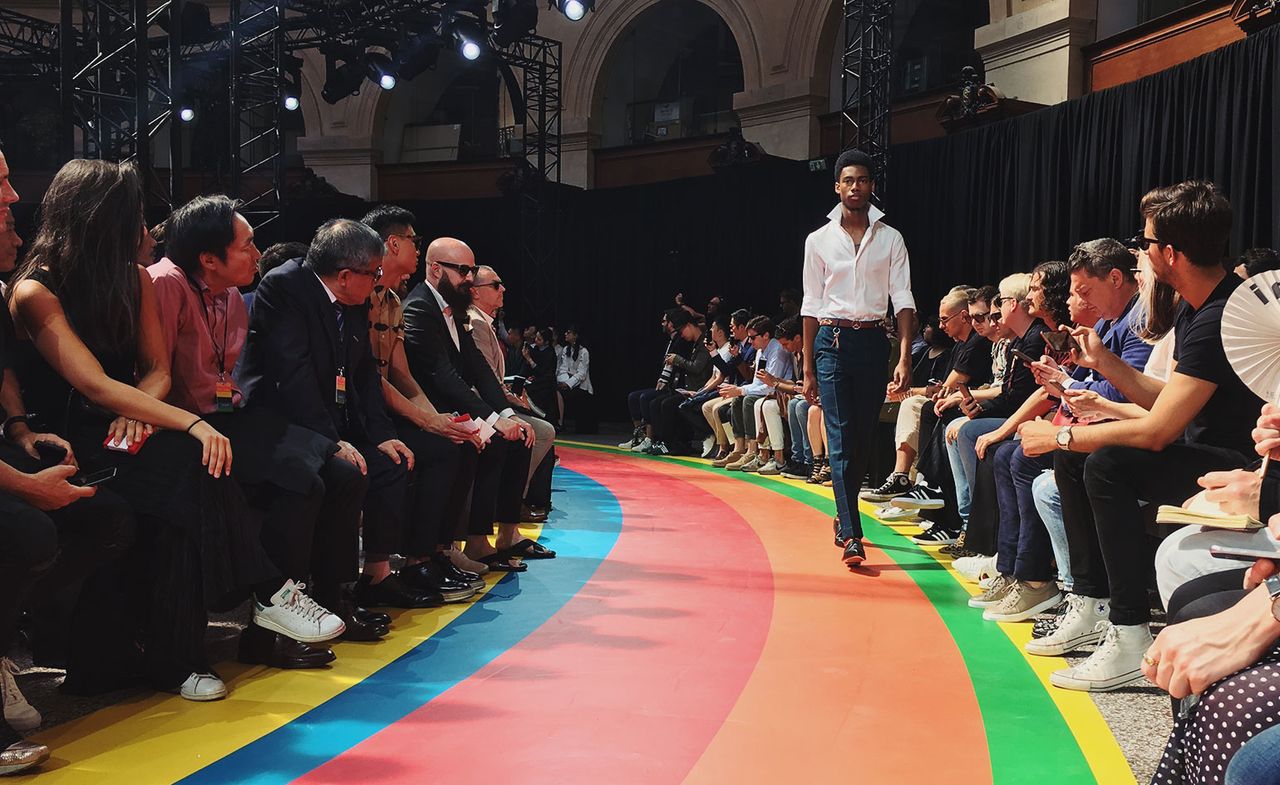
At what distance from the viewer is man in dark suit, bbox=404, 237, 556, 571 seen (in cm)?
433

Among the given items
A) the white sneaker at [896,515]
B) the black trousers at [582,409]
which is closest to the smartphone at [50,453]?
the white sneaker at [896,515]

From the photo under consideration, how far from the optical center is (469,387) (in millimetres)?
4488

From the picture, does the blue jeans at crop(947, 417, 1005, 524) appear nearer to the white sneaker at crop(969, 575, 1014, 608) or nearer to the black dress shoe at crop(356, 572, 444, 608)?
the white sneaker at crop(969, 575, 1014, 608)

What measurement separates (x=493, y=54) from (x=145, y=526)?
1056 centimetres

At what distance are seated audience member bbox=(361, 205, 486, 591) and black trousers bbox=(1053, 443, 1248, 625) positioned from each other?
7.32 ft

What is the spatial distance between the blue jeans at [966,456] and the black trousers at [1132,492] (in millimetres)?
1440

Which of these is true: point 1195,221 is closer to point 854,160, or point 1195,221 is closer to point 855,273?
point 855,273

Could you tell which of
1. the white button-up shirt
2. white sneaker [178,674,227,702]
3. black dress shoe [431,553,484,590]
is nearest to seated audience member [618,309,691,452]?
the white button-up shirt

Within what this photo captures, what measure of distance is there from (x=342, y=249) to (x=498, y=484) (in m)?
1.52

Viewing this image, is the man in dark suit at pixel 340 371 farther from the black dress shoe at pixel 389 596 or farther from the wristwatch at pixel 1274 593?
the wristwatch at pixel 1274 593

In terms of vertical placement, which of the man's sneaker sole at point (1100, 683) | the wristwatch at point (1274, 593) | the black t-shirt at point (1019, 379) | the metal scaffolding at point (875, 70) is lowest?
the man's sneaker sole at point (1100, 683)

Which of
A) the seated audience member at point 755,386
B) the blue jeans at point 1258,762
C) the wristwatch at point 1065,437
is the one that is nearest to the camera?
the blue jeans at point 1258,762

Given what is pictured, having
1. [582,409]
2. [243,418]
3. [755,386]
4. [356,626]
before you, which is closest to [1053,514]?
[356,626]

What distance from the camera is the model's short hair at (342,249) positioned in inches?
134
